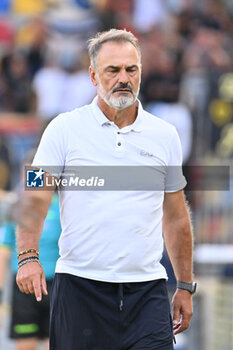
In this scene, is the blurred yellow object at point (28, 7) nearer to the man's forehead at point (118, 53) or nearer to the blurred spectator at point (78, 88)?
the blurred spectator at point (78, 88)

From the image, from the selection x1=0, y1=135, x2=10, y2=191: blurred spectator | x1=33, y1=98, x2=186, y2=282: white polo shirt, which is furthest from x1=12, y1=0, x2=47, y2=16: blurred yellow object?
x1=33, y1=98, x2=186, y2=282: white polo shirt

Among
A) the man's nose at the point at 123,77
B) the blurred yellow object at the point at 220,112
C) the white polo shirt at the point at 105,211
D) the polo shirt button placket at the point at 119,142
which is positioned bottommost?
the white polo shirt at the point at 105,211

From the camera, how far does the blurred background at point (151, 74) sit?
36.1 ft

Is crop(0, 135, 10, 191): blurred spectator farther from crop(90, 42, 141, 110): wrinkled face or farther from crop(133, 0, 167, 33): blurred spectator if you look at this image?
crop(90, 42, 141, 110): wrinkled face

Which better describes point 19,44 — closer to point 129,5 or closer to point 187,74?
point 129,5

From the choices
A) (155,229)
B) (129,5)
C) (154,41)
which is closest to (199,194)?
(154,41)

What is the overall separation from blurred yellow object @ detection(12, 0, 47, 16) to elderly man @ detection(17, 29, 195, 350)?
27.4 feet

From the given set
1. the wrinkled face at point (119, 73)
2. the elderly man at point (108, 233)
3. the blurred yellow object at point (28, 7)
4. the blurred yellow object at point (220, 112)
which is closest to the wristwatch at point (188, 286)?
the elderly man at point (108, 233)

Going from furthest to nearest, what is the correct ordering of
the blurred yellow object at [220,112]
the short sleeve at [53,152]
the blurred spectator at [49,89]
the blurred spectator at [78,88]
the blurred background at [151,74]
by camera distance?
1. the blurred spectator at [49,89]
2. the blurred spectator at [78,88]
3. the blurred yellow object at [220,112]
4. the blurred background at [151,74]
5. the short sleeve at [53,152]

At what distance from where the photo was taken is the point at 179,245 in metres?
4.95

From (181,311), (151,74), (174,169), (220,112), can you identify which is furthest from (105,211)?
(151,74)

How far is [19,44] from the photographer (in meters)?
12.8

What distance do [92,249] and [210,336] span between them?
4.12 m

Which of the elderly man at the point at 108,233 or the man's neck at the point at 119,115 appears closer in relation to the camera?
the elderly man at the point at 108,233
